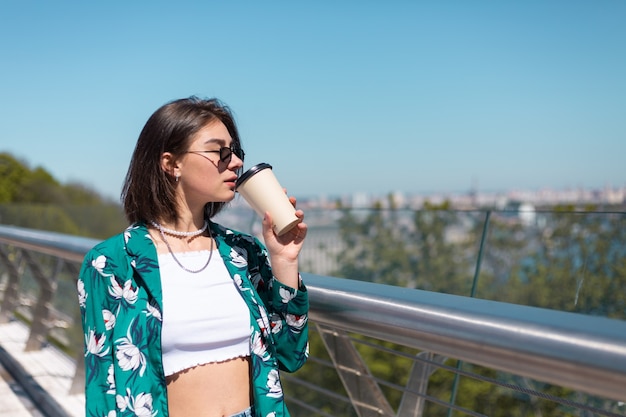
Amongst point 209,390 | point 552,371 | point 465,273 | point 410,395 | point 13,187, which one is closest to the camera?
point 552,371

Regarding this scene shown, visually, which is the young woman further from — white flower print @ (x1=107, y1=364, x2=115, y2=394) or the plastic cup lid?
the plastic cup lid

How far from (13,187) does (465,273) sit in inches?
1313

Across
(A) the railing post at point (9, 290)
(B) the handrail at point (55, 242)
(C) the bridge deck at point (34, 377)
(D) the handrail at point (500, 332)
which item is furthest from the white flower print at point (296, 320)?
(A) the railing post at point (9, 290)

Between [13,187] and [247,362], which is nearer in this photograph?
[247,362]

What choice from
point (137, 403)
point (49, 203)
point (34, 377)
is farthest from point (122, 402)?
point (49, 203)

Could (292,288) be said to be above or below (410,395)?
above

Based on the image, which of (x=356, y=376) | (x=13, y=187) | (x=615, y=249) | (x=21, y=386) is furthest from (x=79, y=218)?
(x=13, y=187)

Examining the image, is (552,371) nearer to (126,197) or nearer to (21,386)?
(126,197)

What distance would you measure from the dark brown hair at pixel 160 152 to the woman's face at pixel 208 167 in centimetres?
2

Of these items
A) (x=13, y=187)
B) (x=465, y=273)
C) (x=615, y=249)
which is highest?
(x=615, y=249)

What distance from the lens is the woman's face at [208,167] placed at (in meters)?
1.67

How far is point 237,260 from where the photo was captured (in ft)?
5.61

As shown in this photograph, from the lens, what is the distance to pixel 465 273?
8.55 meters

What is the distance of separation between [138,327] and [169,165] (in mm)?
434
